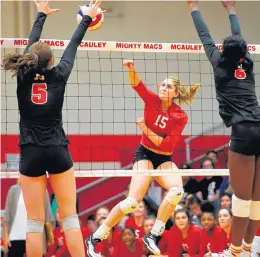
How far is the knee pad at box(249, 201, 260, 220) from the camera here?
7945 millimetres

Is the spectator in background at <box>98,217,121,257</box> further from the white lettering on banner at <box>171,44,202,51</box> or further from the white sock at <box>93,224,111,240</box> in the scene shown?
the white lettering on banner at <box>171,44,202,51</box>

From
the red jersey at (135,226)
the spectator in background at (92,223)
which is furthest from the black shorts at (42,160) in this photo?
the spectator in background at (92,223)

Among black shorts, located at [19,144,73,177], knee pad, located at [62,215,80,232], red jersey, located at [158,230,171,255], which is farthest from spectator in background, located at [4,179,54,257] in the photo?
black shorts, located at [19,144,73,177]

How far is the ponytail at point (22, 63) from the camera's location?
25.3 feet

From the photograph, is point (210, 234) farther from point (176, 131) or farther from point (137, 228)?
point (176, 131)

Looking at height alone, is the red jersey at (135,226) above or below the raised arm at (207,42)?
below

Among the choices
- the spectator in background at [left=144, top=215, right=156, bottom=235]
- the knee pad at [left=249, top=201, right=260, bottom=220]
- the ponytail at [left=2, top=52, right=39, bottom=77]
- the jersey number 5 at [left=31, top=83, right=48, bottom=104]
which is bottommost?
the spectator in background at [left=144, top=215, right=156, bottom=235]

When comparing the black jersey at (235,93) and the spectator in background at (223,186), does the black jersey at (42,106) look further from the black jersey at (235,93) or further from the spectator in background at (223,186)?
the spectator in background at (223,186)

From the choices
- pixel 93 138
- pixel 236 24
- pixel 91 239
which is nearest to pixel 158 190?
pixel 93 138

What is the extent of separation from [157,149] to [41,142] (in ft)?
6.77

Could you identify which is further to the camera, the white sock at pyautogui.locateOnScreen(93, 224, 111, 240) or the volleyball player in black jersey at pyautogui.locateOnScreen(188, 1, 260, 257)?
the white sock at pyautogui.locateOnScreen(93, 224, 111, 240)

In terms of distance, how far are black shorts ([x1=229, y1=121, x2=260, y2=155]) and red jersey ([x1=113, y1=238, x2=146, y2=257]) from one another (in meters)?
3.98

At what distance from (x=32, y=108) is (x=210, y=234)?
4.35 meters

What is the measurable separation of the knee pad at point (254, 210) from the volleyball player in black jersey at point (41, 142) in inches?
66.5
